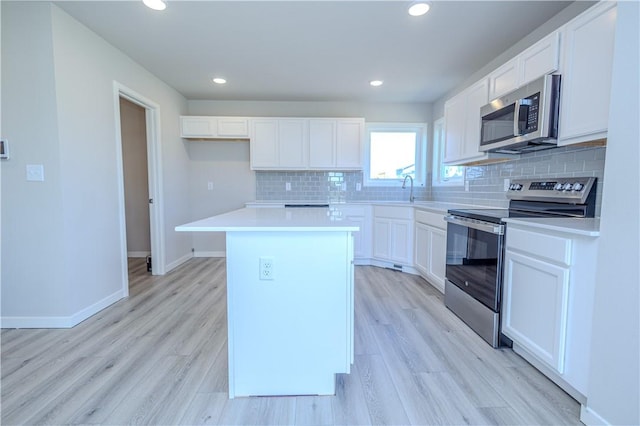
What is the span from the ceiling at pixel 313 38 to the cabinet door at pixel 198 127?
54 cm

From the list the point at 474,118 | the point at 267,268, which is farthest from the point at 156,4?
the point at 474,118

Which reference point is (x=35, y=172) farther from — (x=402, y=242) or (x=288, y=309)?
(x=402, y=242)

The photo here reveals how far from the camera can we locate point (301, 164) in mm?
4266

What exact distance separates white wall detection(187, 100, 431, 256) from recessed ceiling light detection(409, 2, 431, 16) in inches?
93.0

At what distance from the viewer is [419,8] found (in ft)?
6.73

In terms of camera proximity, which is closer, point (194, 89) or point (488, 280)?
point (488, 280)

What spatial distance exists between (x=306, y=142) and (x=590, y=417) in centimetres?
377

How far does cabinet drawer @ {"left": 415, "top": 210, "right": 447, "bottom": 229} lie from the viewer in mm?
2951

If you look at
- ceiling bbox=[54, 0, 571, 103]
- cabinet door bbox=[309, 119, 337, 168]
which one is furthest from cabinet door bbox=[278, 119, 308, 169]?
ceiling bbox=[54, 0, 571, 103]

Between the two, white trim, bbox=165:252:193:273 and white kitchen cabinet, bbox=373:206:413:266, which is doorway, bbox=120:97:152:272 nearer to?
white trim, bbox=165:252:193:273

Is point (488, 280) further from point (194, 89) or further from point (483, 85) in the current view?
point (194, 89)

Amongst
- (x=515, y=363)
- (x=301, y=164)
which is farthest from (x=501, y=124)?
(x=301, y=164)

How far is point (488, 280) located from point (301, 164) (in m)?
2.88

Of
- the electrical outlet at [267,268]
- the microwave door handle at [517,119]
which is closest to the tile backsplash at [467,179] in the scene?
the microwave door handle at [517,119]
